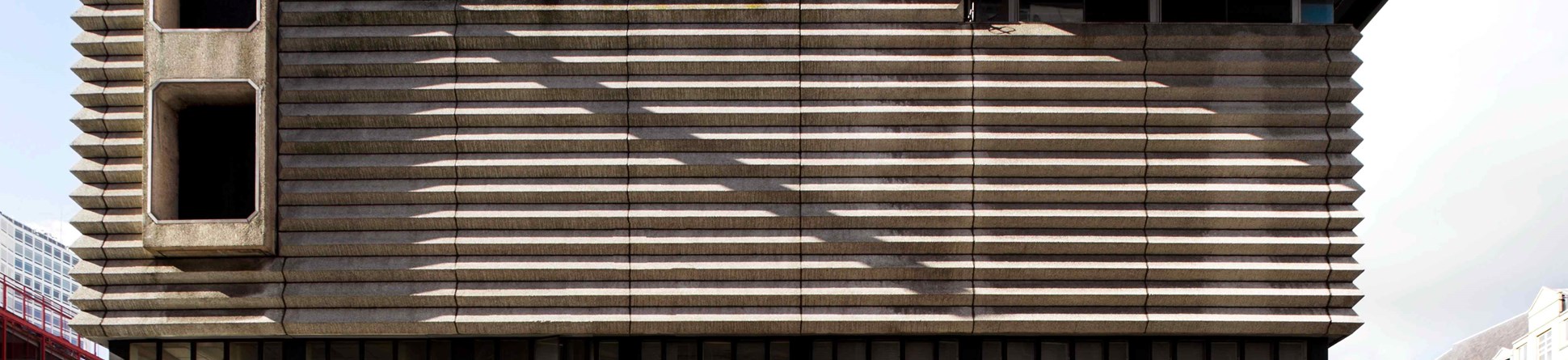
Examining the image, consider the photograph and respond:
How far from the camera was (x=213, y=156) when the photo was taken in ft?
81.9

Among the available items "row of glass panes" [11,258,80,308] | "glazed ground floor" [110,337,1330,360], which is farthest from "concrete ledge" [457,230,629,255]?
"row of glass panes" [11,258,80,308]

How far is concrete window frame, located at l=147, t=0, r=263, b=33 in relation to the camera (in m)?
23.4

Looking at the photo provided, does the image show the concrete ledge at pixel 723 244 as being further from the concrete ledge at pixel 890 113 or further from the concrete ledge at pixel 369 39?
the concrete ledge at pixel 369 39

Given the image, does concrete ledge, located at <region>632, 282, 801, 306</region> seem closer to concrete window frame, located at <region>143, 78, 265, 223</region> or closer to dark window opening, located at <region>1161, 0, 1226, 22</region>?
concrete window frame, located at <region>143, 78, 265, 223</region>

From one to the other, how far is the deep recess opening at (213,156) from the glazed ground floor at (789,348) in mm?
2557

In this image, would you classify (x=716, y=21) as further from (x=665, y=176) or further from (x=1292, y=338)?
(x=1292, y=338)

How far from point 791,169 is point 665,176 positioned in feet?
7.67

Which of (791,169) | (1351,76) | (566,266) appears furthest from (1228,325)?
(566,266)

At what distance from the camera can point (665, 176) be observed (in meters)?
24.1

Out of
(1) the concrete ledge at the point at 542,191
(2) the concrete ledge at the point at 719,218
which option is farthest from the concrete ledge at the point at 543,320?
(1) the concrete ledge at the point at 542,191

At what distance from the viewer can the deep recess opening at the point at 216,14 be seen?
978 inches

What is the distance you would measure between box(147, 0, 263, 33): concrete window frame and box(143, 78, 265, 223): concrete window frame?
2.96ft

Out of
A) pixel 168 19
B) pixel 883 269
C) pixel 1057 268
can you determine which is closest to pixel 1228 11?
pixel 1057 268

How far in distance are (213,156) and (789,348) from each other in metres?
11.7
